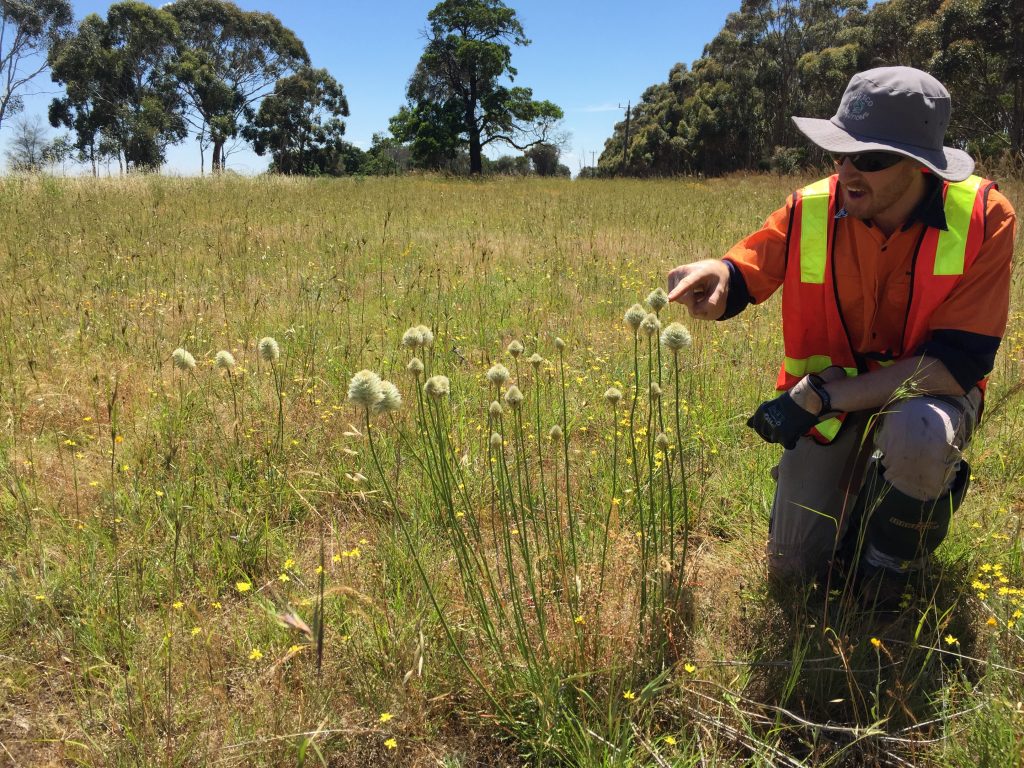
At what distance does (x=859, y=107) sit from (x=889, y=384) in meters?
0.79

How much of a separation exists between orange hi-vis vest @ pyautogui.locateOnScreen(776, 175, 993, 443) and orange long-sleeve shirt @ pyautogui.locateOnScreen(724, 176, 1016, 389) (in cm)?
3

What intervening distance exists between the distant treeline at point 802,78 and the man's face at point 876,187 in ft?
68.1

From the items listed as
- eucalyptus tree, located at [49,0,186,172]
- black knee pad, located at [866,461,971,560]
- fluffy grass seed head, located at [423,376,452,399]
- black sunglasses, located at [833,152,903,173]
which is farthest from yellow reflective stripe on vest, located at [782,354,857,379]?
eucalyptus tree, located at [49,0,186,172]

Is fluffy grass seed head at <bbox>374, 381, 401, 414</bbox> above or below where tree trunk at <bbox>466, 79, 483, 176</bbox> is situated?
below

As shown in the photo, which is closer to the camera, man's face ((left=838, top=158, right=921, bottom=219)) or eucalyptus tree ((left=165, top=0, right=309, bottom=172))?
man's face ((left=838, top=158, right=921, bottom=219))

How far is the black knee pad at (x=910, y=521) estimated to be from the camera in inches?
68.2

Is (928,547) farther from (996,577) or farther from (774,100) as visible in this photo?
(774,100)

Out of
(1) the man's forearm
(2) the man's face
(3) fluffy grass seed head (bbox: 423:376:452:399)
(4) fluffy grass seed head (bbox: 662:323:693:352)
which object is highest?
(2) the man's face

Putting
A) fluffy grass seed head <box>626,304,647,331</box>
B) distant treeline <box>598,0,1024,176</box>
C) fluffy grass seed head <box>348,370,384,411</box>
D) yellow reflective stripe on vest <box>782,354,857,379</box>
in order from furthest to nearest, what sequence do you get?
1. distant treeline <box>598,0,1024,176</box>
2. yellow reflective stripe on vest <box>782,354,857,379</box>
3. fluffy grass seed head <box>626,304,647,331</box>
4. fluffy grass seed head <box>348,370,384,411</box>

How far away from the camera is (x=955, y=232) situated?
1.73 metres

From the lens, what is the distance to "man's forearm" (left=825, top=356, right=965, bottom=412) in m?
1.70

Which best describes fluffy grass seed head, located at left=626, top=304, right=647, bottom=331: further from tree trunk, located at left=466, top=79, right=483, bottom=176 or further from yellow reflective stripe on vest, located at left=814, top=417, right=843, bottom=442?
tree trunk, located at left=466, top=79, right=483, bottom=176

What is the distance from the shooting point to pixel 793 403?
5.95 ft

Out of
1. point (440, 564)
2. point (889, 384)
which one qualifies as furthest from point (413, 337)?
point (889, 384)
